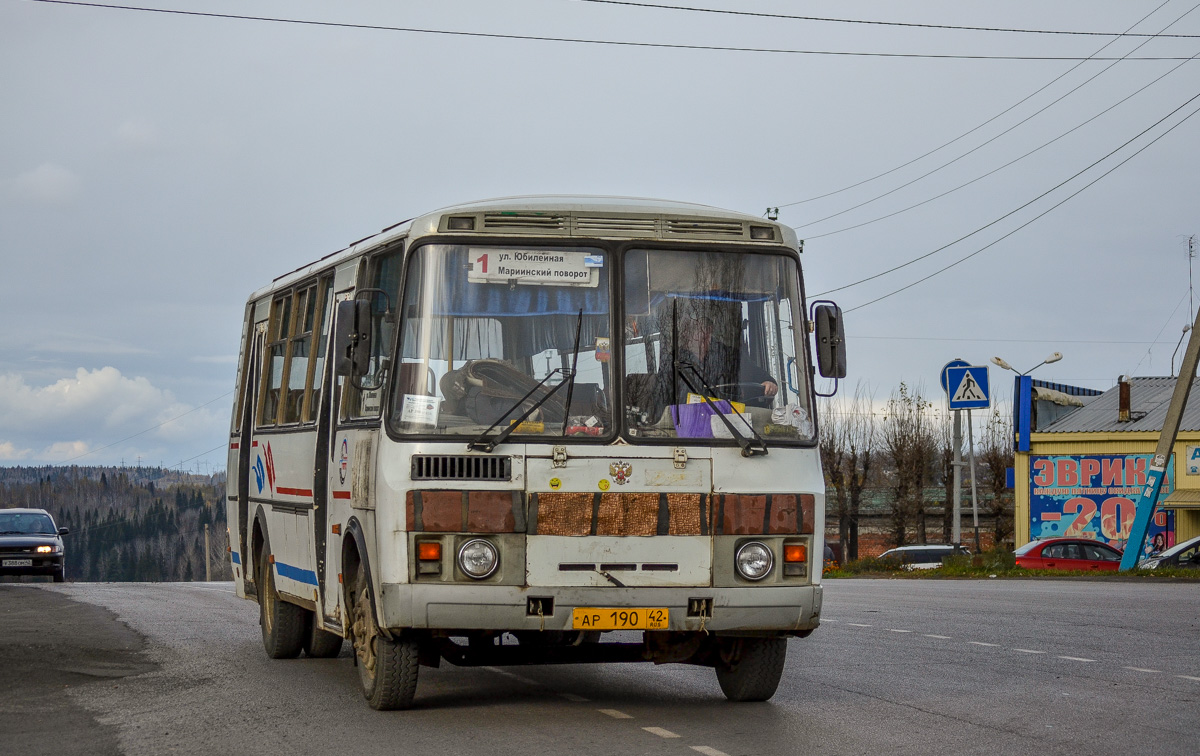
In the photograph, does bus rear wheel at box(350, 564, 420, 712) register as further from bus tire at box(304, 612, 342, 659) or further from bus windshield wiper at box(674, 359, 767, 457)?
bus tire at box(304, 612, 342, 659)

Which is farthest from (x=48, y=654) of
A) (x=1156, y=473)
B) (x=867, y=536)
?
(x=867, y=536)

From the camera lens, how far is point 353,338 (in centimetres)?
913

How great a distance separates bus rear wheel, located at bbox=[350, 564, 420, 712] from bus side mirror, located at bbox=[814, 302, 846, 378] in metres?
2.94

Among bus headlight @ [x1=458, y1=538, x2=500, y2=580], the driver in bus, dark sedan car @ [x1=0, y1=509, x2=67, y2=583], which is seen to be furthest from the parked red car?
bus headlight @ [x1=458, y1=538, x2=500, y2=580]

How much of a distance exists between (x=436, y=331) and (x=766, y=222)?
7.03 ft

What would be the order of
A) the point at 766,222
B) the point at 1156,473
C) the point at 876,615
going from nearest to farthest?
the point at 766,222
the point at 876,615
the point at 1156,473

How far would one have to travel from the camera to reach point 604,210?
29.9 ft

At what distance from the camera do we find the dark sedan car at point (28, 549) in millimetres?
28875

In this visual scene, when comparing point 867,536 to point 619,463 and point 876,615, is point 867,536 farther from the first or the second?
point 619,463

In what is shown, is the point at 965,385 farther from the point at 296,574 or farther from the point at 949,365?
the point at 296,574

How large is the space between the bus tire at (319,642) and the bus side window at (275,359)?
168cm

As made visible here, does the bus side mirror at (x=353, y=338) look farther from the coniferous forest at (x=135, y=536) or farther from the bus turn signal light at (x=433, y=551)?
the coniferous forest at (x=135, y=536)

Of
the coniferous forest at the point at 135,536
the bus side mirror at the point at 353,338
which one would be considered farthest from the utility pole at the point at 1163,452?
the coniferous forest at the point at 135,536

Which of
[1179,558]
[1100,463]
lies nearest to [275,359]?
[1179,558]
